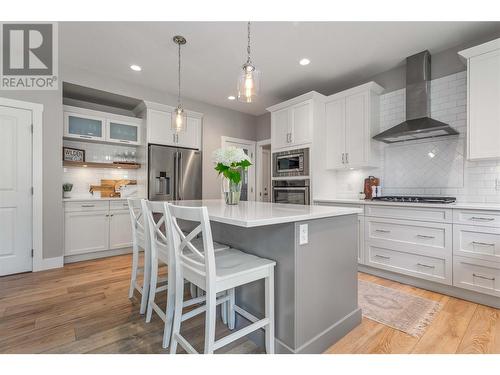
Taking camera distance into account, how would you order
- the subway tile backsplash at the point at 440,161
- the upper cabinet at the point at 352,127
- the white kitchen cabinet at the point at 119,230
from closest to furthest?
the subway tile backsplash at the point at 440,161 → the upper cabinet at the point at 352,127 → the white kitchen cabinet at the point at 119,230

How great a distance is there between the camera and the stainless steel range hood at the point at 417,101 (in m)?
2.84

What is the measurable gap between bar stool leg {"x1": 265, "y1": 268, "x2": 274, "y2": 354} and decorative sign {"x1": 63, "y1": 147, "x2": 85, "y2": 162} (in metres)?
3.75

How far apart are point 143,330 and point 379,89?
384cm

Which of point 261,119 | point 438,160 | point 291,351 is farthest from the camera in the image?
point 261,119

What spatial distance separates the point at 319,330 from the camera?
1574 millimetres

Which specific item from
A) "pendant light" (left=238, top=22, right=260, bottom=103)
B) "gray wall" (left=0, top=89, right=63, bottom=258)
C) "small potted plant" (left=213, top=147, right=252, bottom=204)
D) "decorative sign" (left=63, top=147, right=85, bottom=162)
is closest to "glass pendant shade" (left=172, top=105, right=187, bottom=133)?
"small potted plant" (left=213, top=147, right=252, bottom=204)

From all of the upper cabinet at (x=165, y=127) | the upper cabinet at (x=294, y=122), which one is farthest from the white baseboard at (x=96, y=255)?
the upper cabinet at (x=294, y=122)

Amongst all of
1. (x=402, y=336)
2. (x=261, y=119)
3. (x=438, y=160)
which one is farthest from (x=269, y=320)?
(x=261, y=119)

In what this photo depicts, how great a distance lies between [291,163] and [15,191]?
3.62 metres

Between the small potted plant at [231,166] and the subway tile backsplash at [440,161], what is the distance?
7.44 feet

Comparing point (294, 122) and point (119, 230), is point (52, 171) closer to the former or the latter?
point (119, 230)

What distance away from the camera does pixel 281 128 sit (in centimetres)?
405

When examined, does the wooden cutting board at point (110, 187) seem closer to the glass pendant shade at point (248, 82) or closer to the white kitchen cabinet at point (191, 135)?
the white kitchen cabinet at point (191, 135)

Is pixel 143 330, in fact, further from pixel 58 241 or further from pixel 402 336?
pixel 58 241
